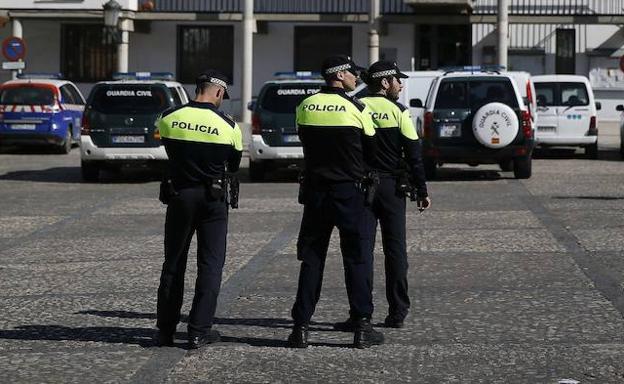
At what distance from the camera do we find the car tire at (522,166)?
2302cm

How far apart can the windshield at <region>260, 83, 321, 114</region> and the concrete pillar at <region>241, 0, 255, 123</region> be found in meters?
15.1

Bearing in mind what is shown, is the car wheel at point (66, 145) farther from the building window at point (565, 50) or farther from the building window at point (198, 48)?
the building window at point (565, 50)

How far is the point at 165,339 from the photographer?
8977 mm

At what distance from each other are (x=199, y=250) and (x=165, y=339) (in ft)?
1.91

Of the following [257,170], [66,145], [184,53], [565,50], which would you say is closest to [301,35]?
[184,53]

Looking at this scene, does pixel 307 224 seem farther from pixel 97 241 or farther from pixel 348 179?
pixel 97 241

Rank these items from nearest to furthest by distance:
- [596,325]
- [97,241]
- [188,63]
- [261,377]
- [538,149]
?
[261,377], [596,325], [97,241], [538,149], [188,63]

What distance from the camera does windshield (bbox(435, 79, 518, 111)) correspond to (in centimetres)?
2289

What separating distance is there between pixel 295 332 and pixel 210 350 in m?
0.52

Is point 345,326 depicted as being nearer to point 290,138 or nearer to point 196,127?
point 196,127

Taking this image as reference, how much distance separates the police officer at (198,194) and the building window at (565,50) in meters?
36.7

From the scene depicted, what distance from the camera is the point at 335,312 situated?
33.5 ft

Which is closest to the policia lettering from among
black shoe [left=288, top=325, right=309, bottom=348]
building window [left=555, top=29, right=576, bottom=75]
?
black shoe [left=288, top=325, right=309, bottom=348]

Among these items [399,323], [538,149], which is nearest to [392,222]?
[399,323]
